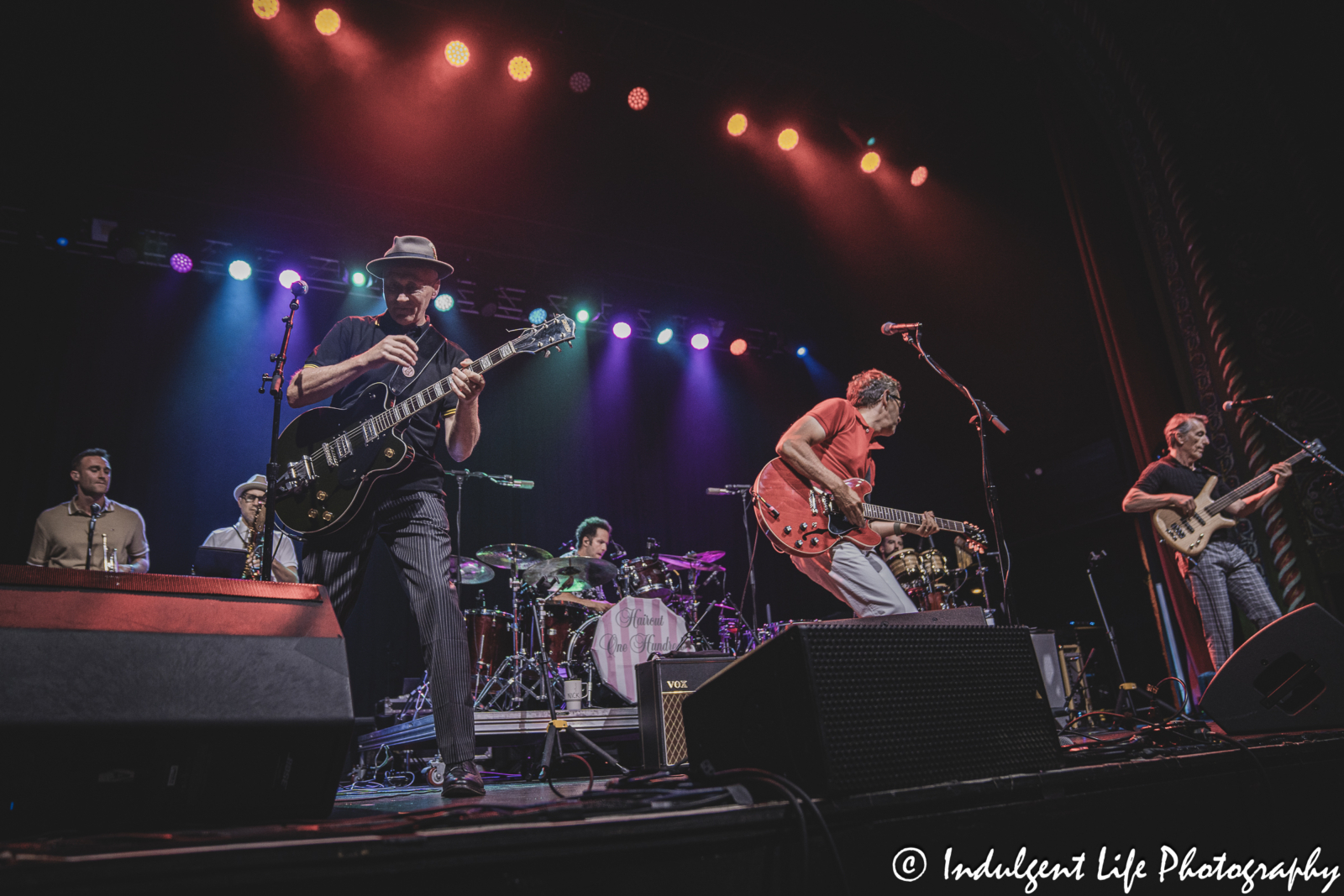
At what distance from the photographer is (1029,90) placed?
7449mm

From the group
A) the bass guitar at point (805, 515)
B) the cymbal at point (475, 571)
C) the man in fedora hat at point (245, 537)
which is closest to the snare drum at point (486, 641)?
the cymbal at point (475, 571)

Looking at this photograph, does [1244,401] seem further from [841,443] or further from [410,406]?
[410,406]

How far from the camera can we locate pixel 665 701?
148 inches

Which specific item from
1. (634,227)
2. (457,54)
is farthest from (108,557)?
(634,227)

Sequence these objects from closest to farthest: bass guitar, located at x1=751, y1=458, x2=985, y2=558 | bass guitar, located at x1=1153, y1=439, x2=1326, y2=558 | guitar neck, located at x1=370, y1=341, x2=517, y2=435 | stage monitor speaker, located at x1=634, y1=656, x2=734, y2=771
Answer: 1. guitar neck, located at x1=370, y1=341, x2=517, y2=435
2. stage monitor speaker, located at x1=634, y1=656, x2=734, y2=771
3. bass guitar, located at x1=751, y1=458, x2=985, y2=558
4. bass guitar, located at x1=1153, y1=439, x2=1326, y2=558

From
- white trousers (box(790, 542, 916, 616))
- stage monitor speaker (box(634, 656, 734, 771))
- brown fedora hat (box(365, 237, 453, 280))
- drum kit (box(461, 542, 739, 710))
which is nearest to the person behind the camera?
brown fedora hat (box(365, 237, 453, 280))

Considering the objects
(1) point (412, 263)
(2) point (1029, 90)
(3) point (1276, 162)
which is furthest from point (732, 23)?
(1) point (412, 263)

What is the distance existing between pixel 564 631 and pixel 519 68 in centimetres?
536

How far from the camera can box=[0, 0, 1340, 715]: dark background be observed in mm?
6461

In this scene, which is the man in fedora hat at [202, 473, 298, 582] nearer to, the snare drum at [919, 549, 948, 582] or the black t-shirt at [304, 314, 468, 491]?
the black t-shirt at [304, 314, 468, 491]

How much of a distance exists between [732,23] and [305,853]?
752 centimetres

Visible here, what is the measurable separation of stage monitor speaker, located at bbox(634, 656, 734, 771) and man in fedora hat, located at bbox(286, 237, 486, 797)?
1.30 m

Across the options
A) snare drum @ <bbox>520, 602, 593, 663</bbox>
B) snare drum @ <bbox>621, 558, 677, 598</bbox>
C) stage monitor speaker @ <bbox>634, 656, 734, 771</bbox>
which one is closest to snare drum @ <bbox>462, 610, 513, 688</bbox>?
snare drum @ <bbox>520, 602, 593, 663</bbox>

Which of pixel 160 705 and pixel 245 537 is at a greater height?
pixel 245 537
